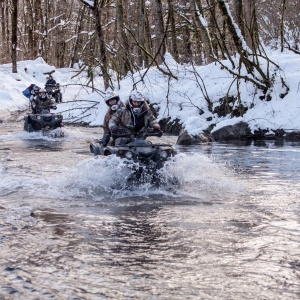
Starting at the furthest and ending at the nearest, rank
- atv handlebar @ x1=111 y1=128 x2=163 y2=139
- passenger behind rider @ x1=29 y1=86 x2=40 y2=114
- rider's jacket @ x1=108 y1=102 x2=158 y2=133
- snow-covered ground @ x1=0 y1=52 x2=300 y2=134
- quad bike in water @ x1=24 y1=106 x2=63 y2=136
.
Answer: passenger behind rider @ x1=29 y1=86 x2=40 y2=114 < quad bike in water @ x1=24 y1=106 x2=63 y2=136 < snow-covered ground @ x1=0 y1=52 x2=300 y2=134 < rider's jacket @ x1=108 y1=102 x2=158 y2=133 < atv handlebar @ x1=111 y1=128 x2=163 y2=139

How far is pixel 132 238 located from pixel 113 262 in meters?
0.90

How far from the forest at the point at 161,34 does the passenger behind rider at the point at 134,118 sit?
817 centimetres

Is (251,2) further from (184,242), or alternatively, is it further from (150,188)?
(184,242)

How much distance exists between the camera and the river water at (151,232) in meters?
4.80

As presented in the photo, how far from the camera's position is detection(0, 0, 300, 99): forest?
19781mm

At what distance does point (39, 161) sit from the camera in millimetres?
13305

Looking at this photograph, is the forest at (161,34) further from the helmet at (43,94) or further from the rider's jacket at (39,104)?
the rider's jacket at (39,104)

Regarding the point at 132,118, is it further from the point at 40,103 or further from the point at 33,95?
the point at 33,95

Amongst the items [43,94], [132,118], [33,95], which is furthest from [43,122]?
[132,118]

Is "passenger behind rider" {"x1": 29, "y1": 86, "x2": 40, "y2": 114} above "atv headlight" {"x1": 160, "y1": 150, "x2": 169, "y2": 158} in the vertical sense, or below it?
above

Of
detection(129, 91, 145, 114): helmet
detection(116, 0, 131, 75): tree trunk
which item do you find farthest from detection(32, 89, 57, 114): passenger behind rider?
detection(129, 91, 145, 114): helmet

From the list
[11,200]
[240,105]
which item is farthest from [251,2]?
[11,200]

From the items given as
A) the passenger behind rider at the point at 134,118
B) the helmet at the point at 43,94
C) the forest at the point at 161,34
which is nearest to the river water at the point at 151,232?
the passenger behind rider at the point at 134,118

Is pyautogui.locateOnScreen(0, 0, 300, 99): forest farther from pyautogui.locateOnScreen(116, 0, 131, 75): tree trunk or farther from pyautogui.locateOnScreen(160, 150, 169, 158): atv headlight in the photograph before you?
pyautogui.locateOnScreen(160, 150, 169, 158): atv headlight
